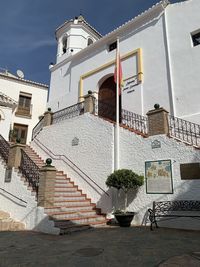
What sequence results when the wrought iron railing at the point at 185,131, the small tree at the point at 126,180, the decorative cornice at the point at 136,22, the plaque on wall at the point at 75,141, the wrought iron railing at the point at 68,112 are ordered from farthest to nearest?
1. the wrought iron railing at the point at 68,112
2. the decorative cornice at the point at 136,22
3. the plaque on wall at the point at 75,141
4. the wrought iron railing at the point at 185,131
5. the small tree at the point at 126,180

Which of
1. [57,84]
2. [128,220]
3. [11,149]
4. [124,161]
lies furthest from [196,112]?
[57,84]

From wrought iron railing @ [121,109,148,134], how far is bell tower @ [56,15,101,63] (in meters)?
8.53

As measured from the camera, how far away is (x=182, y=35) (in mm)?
11766

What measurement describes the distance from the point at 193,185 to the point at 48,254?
16.1ft

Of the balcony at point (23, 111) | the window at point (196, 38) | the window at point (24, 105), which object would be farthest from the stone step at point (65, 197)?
the window at point (24, 105)

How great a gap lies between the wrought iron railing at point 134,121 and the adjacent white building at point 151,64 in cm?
59

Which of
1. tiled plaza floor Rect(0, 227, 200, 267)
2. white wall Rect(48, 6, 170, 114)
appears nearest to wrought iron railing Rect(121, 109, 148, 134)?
white wall Rect(48, 6, 170, 114)

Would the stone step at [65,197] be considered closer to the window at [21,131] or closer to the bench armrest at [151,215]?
the bench armrest at [151,215]

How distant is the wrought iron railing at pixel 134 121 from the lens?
10.8 meters

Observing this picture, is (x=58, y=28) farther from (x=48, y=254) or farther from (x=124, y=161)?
(x=48, y=254)

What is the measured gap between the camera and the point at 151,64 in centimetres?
1256

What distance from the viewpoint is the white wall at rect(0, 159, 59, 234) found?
293 inches

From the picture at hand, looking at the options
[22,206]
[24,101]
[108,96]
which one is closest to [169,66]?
[108,96]

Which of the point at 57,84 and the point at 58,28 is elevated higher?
the point at 58,28
